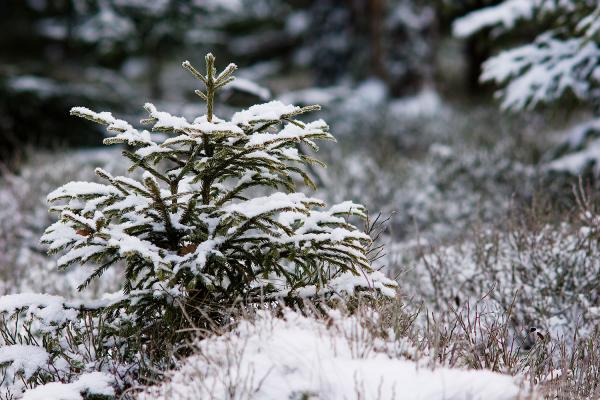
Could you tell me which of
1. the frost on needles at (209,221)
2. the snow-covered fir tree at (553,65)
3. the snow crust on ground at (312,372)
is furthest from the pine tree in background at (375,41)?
the snow crust on ground at (312,372)

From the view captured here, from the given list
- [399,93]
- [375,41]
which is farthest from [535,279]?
[375,41]

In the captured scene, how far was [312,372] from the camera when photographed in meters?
2.30

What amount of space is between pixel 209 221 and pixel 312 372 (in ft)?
3.28

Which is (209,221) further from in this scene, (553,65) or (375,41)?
(375,41)

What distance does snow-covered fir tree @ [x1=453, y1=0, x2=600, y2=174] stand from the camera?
19.8 ft

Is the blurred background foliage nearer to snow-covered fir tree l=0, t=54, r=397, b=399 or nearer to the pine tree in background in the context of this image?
the pine tree in background

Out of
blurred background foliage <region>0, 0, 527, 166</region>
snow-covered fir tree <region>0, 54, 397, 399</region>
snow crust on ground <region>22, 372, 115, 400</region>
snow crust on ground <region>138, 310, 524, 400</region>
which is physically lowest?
snow crust on ground <region>22, 372, 115, 400</region>

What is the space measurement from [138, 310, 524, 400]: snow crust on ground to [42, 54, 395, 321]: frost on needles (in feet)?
1.08

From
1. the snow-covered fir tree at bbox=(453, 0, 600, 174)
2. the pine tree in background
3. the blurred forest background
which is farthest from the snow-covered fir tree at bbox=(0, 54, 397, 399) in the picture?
the pine tree in background

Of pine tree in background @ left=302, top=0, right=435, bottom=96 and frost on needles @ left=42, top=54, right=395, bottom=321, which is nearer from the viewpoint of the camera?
frost on needles @ left=42, top=54, right=395, bottom=321

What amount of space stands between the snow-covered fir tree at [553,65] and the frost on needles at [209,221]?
147 inches

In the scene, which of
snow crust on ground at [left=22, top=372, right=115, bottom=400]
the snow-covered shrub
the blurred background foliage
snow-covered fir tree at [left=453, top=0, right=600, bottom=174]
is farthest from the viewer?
the blurred background foliage

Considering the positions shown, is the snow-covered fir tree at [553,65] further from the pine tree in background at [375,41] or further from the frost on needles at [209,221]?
the pine tree in background at [375,41]

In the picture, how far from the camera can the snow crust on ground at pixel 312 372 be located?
226cm
